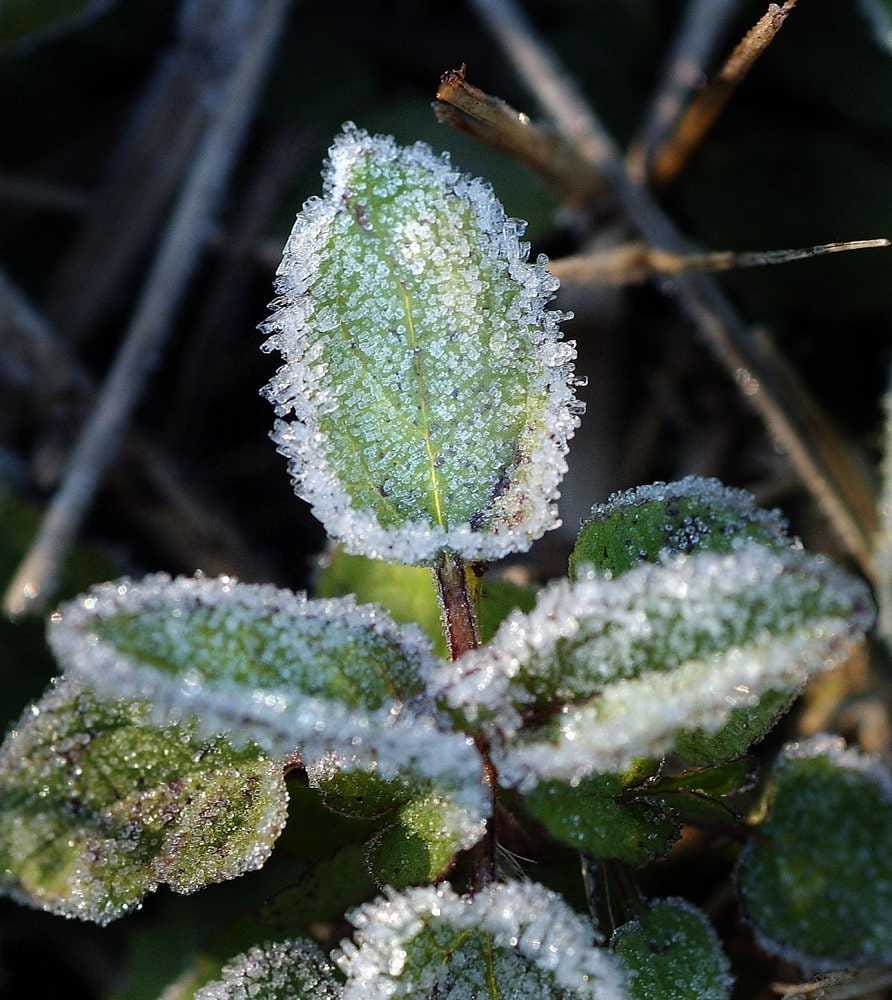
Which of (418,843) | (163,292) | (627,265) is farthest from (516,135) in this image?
(418,843)

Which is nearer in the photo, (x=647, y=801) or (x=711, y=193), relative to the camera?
(x=647, y=801)

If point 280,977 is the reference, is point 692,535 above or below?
above

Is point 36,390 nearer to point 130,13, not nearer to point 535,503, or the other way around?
point 130,13

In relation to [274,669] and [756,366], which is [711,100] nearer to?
[756,366]

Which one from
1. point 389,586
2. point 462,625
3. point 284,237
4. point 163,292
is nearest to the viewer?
point 462,625

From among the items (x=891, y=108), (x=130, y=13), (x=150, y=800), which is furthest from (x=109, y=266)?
(x=891, y=108)

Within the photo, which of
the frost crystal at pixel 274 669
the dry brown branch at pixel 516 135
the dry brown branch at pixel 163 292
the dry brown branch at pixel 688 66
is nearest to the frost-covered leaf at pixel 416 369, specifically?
the frost crystal at pixel 274 669

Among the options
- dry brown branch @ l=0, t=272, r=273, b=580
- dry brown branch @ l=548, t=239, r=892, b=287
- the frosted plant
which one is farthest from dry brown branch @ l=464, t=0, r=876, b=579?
dry brown branch @ l=0, t=272, r=273, b=580
